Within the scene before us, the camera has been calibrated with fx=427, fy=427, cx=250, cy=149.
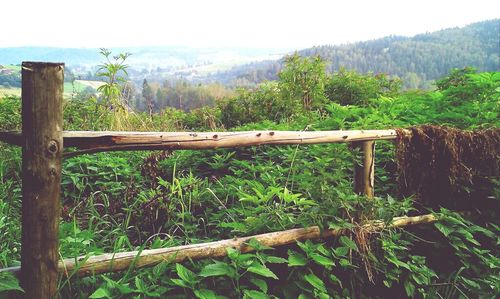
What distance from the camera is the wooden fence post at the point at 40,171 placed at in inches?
75.5

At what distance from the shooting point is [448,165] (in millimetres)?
3486

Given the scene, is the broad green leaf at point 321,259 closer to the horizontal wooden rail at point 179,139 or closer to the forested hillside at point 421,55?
the horizontal wooden rail at point 179,139

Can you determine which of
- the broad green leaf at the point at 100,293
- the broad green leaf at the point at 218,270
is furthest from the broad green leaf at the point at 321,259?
the broad green leaf at the point at 100,293

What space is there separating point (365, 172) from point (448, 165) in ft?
2.90

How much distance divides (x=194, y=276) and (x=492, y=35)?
120191mm

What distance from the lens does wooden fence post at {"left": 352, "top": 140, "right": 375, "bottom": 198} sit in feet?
10.1

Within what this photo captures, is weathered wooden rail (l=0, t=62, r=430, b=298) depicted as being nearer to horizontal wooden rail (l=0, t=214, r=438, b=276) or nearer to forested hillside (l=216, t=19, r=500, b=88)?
horizontal wooden rail (l=0, t=214, r=438, b=276)

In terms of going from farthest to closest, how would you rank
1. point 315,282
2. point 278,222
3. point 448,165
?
point 448,165
point 278,222
point 315,282

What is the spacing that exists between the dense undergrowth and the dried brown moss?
0.09 metres

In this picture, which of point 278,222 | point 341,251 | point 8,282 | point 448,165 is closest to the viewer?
point 8,282

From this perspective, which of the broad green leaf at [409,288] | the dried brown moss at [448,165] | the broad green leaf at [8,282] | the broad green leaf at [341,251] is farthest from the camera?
the dried brown moss at [448,165]

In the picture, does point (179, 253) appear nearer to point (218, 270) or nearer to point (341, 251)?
point (218, 270)

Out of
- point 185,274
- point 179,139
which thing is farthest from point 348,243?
point 179,139

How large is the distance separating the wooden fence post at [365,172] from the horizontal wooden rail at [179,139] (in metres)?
0.08
